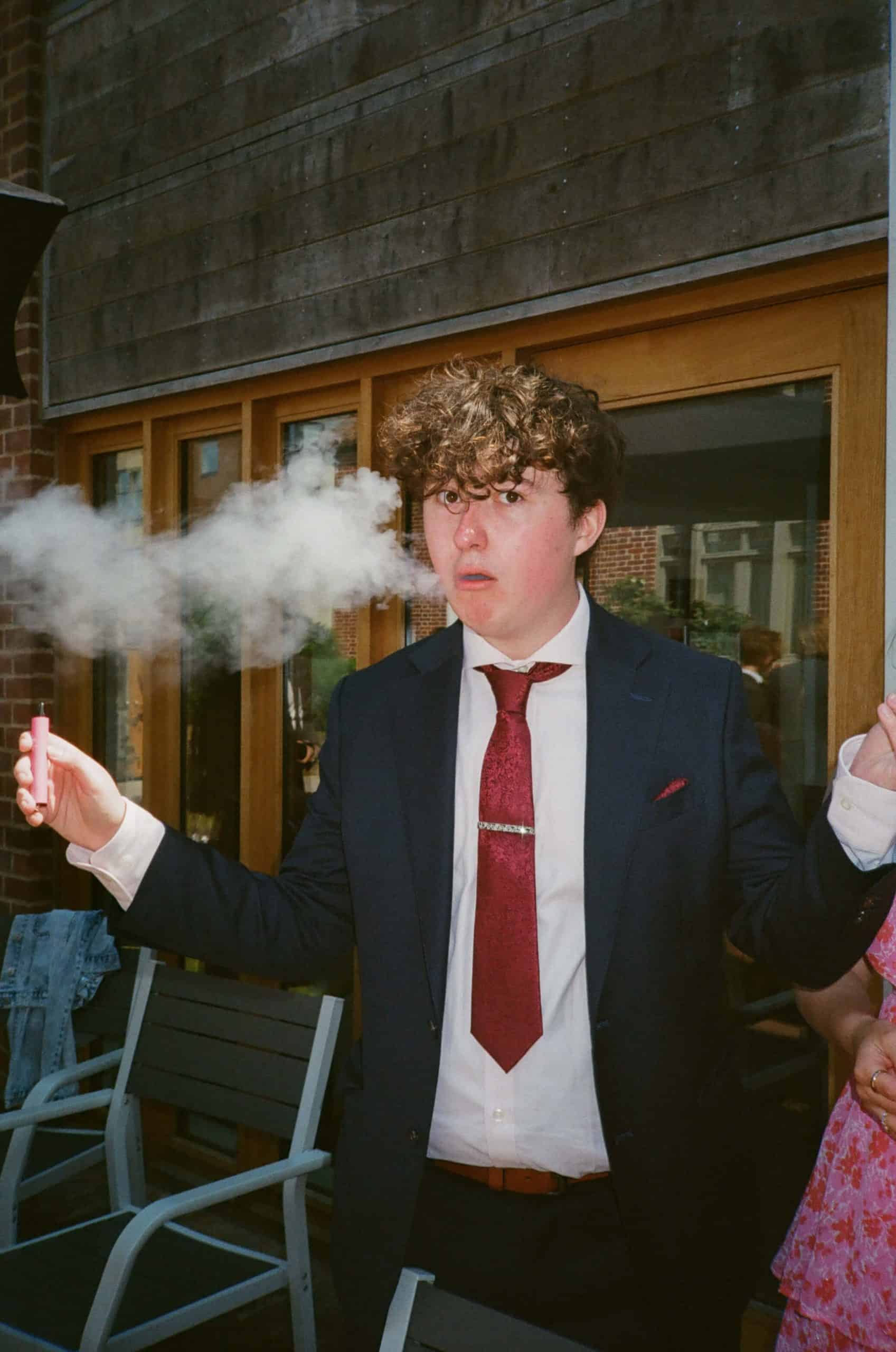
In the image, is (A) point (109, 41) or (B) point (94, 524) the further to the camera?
(B) point (94, 524)

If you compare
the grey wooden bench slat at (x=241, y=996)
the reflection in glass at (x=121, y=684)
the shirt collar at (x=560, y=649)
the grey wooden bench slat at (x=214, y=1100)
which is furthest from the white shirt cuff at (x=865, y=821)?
the reflection in glass at (x=121, y=684)

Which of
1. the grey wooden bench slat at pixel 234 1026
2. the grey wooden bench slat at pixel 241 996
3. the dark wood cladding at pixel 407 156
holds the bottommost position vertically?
the grey wooden bench slat at pixel 234 1026

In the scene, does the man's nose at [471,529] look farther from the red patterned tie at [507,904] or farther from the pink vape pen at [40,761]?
the pink vape pen at [40,761]

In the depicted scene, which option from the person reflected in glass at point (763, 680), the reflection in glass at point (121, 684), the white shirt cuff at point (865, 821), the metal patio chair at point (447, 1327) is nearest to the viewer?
the metal patio chair at point (447, 1327)

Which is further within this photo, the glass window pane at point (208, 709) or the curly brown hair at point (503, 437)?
the glass window pane at point (208, 709)

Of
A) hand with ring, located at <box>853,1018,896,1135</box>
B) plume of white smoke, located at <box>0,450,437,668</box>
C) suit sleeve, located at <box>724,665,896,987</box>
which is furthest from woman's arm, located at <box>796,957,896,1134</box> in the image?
plume of white smoke, located at <box>0,450,437,668</box>

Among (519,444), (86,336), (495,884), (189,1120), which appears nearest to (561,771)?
(495,884)

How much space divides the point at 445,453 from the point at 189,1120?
11.7 feet

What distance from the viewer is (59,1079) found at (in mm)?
3379

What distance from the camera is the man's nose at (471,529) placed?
1.90m

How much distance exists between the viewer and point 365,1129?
1.91m

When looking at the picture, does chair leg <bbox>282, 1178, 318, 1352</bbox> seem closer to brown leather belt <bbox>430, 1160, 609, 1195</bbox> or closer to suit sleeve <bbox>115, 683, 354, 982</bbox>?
suit sleeve <bbox>115, 683, 354, 982</bbox>

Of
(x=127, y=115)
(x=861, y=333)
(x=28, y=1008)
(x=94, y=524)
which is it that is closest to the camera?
(x=861, y=333)

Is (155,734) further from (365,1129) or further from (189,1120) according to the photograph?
(365,1129)
